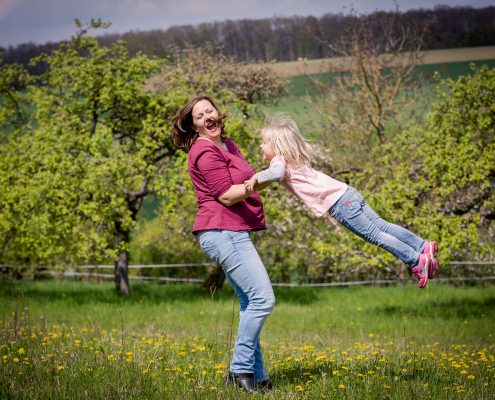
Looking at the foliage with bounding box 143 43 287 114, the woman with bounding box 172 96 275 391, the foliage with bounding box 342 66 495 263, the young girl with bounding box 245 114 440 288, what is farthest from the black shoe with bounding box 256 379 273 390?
the foliage with bounding box 143 43 287 114

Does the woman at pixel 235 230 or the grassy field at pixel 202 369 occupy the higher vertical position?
the woman at pixel 235 230

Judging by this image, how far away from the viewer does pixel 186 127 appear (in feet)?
14.8

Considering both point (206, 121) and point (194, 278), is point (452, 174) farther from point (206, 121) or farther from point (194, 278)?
point (194, 278)

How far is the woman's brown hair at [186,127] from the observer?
14.6 ft

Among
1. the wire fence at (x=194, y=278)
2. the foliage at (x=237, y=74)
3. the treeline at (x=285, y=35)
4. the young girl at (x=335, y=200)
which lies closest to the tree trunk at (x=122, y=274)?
the wire fence at (x=194, y=278)

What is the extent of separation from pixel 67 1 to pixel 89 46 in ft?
114

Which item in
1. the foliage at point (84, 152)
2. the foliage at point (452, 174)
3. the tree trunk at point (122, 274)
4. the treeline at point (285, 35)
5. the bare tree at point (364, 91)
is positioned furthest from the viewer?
the treeline at point (285, 35)

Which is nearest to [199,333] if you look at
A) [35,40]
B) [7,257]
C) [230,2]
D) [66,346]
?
[66,346]

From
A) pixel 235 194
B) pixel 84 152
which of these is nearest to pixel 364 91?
pixel 84 152

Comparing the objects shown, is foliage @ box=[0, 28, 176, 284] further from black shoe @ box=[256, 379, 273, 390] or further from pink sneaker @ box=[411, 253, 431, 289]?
pink sneaker @ box=[411, 253, 431, 289]

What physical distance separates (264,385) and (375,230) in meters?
1.32

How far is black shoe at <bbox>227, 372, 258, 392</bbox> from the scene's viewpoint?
4.14 m

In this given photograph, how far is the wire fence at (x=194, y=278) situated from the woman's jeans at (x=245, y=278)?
13815 mm

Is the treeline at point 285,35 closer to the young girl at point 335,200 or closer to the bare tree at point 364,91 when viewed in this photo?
the bare tree at point 364,91
